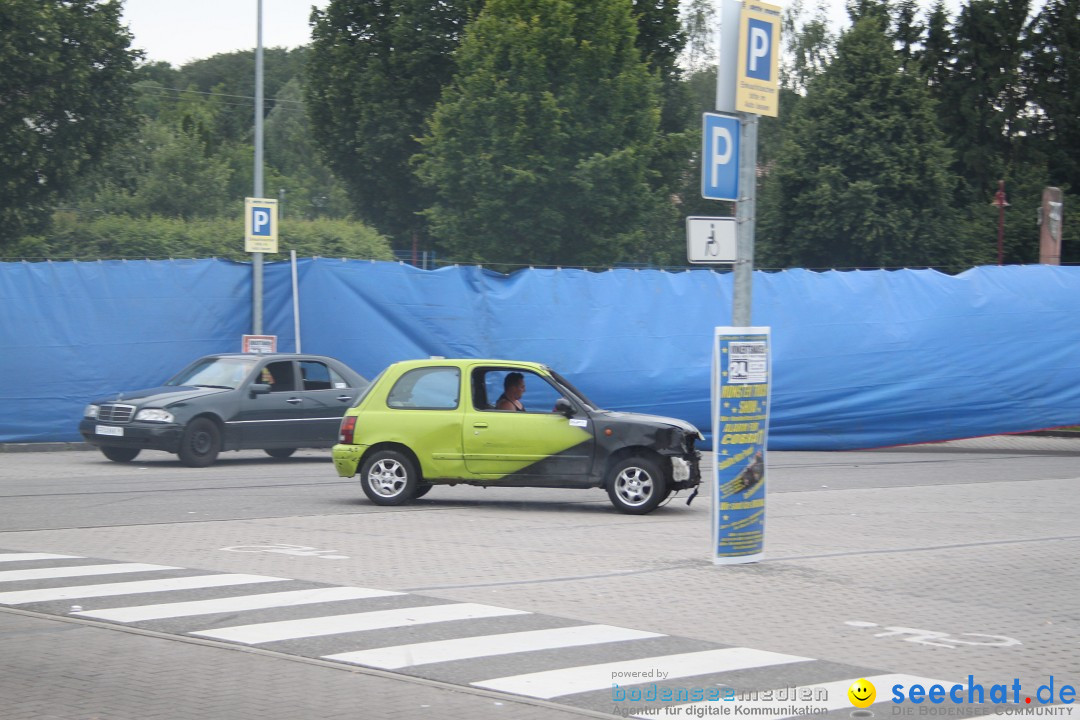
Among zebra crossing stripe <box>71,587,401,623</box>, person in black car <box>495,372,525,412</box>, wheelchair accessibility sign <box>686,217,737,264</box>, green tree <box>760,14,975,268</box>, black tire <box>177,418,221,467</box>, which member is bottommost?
black tire <box>177,418,221,467</box>

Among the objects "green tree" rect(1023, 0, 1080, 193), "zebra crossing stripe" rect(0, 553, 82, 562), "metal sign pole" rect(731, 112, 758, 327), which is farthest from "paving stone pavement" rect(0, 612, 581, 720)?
"green tree" rect(1023, 0, 1080, 193)

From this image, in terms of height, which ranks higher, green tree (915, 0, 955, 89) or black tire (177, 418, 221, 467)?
green tree (915, 0, 955, 89)

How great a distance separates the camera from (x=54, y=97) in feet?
139

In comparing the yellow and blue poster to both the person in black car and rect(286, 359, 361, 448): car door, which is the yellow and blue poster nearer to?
the person in black car

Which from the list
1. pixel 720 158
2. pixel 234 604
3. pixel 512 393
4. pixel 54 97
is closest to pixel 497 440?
pixel 512 393

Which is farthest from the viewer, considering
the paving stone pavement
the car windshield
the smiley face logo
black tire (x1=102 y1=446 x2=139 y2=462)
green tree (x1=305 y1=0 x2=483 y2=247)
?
green tree (x1=305 y1=0 x2=483 y2=247)

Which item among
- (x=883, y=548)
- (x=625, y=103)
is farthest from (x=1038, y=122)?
(x=883, y=548)

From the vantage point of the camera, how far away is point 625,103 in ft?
140

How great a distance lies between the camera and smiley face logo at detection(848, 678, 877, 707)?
632cm

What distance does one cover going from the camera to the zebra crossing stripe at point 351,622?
7.63 metres

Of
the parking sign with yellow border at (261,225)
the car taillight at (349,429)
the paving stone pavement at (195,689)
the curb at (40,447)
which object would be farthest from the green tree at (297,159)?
the paving stone pavement at (195,689)

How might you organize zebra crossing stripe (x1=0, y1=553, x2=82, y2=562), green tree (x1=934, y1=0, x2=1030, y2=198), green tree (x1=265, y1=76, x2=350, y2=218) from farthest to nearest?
green tree (x1=265, y1=76, x2=350, y2=218)
green tree (x1=934, y1=0, x2=1030, y2=198)
zebra crossing stripe (x1=0, y1=553, x2=82, y2=562)

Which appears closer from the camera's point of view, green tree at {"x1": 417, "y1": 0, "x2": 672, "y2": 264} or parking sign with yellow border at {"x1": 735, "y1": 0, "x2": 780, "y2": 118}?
parking sign with yellow border at {"x1": 735, "y1": 0, "x2": 780, "y2": 118}

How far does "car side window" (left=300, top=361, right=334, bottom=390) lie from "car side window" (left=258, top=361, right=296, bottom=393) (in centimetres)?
20
